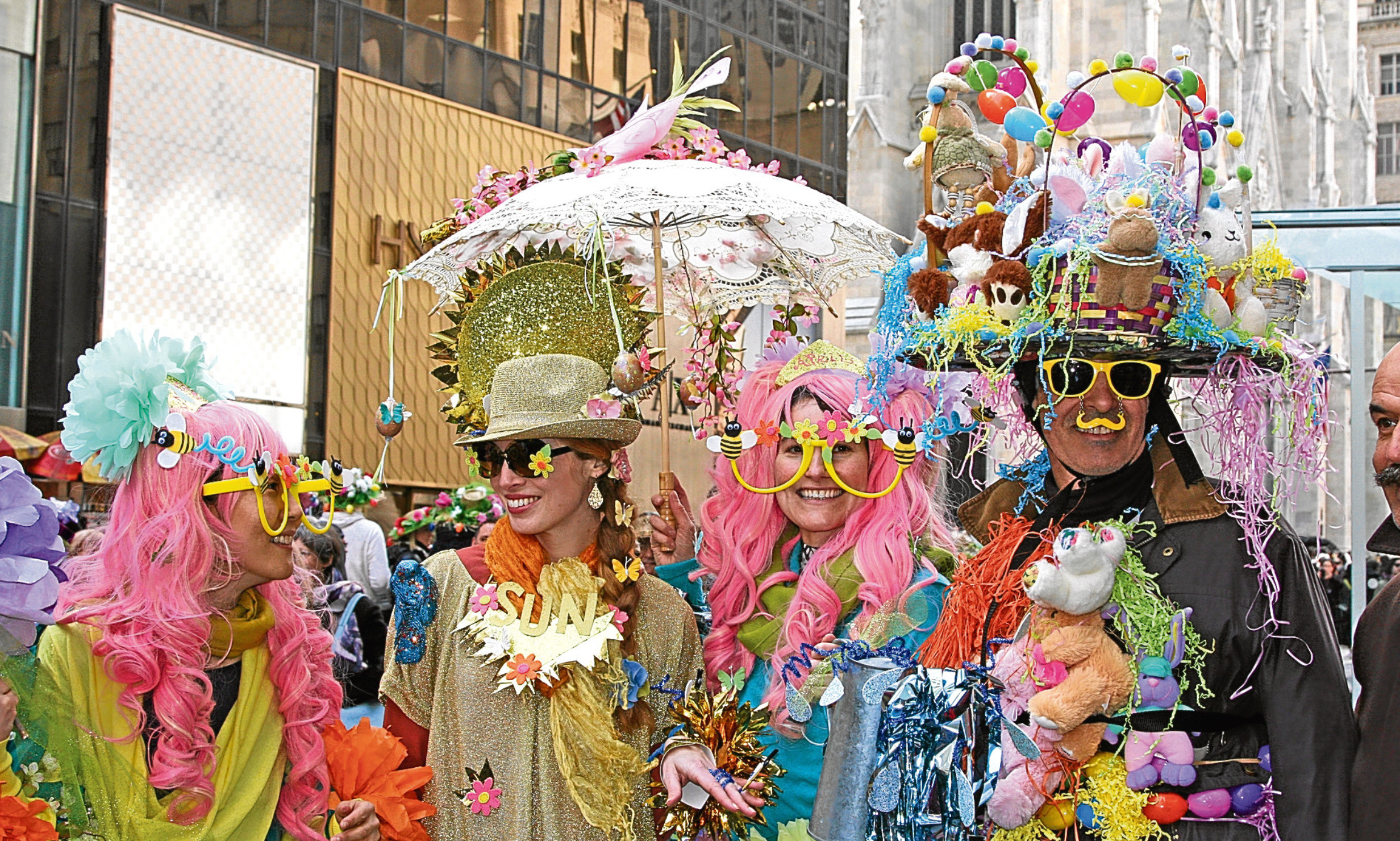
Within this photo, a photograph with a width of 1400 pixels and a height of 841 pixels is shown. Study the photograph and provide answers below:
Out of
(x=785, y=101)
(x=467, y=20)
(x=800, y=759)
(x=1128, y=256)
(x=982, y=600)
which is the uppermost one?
(x=785, y=101)

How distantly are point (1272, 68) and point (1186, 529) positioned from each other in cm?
3613

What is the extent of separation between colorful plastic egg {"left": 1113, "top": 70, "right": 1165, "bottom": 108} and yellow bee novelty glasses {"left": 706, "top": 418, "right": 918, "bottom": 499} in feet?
3.53

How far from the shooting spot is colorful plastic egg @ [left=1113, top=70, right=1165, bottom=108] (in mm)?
2850

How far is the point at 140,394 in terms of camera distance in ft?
9.34

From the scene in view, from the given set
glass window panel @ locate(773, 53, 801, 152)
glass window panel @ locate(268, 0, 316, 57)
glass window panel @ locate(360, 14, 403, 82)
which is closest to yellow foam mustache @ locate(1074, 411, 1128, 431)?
glass window panel @ locate(268, 0, 316, 57)

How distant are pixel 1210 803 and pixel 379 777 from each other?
1.80 m

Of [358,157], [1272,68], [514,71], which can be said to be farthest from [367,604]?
[1272,68]

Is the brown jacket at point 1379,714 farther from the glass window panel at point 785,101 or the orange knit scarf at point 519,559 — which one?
the glass window panel at point 785,101

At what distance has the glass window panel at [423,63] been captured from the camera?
49.7ft

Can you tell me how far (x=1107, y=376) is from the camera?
2891 millimetres

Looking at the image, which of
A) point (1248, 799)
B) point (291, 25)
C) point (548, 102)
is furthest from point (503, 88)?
point (1248, 799)

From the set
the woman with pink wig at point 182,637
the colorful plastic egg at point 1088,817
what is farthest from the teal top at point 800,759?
the woman with pink wig at point 182,637

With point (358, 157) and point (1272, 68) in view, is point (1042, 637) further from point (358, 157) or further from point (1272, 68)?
point (1272, 68)

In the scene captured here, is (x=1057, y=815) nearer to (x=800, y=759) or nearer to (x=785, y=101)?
(x=800, y=759)
